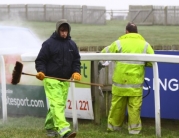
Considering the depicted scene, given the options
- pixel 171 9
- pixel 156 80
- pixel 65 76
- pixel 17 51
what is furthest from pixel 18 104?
pixel 171 9

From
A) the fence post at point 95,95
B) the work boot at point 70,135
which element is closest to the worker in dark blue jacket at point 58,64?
the work boot at point 70,135

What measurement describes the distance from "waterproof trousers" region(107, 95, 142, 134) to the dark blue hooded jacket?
0.81 m

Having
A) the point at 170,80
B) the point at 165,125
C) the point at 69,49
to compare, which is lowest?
the point at 165,125

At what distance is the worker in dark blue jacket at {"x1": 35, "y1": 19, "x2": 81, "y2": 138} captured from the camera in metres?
7.57

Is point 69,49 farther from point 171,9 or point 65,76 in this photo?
point 171,9

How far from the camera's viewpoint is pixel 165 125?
28.2 ft

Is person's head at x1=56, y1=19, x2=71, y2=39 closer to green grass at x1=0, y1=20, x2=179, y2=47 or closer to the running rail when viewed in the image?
the running rail

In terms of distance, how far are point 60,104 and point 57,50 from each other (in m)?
0.72

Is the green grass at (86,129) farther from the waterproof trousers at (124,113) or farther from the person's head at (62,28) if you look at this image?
the person's head at (62,28)

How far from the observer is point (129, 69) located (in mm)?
7895

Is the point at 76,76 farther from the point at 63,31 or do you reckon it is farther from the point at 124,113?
the point at 124,113

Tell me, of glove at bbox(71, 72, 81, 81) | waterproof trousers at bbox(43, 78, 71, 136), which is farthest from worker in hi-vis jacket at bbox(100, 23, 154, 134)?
waterproof trousers at bbox(43, 78, 71, 136)

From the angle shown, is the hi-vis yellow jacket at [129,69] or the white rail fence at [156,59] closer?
the white rail fence at [156,59]

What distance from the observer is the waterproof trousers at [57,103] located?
7350mm
